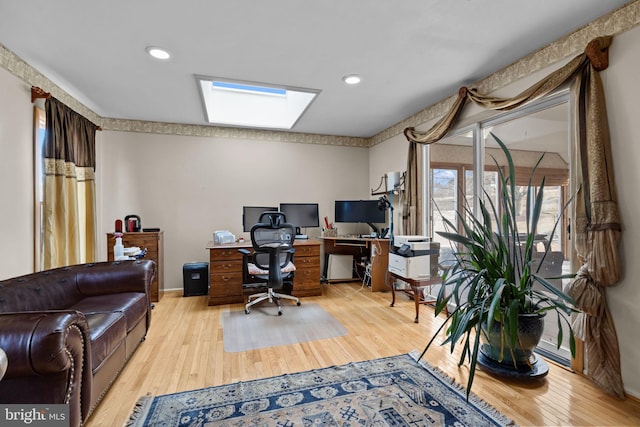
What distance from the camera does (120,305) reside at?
84.0 inches

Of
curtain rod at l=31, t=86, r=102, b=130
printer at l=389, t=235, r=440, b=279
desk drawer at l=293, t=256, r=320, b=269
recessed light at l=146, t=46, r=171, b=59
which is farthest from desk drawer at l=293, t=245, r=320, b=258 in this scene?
curtain rod at l=31, t=86, r=102, b=130

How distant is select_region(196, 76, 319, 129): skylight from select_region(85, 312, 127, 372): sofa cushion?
2463mm

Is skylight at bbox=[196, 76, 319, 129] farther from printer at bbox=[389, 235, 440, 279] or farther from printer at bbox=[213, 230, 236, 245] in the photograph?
printer at bbox=[389, 235, 440, 279]

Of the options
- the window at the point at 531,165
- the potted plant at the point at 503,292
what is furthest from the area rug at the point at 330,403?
the window at the point at 531,165

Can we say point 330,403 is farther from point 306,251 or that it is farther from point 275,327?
point 306,251

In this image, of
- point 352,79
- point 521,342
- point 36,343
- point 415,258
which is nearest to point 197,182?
point 352,79

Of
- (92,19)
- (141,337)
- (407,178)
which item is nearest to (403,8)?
(92,19)

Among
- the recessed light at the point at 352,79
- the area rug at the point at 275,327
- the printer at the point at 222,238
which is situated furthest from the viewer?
the printer at the point at 222,238

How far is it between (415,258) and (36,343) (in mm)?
2868

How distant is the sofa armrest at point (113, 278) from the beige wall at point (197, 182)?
175cm

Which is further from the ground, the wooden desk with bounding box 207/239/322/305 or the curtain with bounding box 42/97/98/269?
the curtain with bounding box 42/97/98/269

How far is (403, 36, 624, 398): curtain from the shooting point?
183cm

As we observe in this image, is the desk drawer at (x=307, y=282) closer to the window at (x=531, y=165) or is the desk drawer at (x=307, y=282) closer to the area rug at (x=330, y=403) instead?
the window at (x=531, y=165)

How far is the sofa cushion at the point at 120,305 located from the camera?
6.77ft
